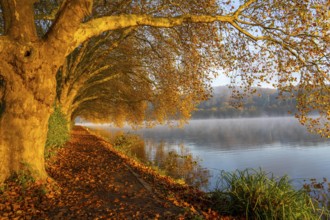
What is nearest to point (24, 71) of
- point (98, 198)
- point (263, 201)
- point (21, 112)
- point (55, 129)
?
point (21, 112)

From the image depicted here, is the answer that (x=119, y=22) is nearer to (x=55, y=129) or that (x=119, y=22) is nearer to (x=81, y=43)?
(x=81, y=43)

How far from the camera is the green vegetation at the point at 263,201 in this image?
689 centimetres

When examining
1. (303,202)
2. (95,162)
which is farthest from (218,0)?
(95,162)

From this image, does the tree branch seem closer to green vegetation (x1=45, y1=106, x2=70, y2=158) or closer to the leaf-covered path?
the leaf-covered path

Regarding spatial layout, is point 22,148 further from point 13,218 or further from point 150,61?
point 150,61

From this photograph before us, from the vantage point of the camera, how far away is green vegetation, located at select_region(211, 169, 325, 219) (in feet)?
22.6

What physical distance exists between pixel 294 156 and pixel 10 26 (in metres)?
28.1

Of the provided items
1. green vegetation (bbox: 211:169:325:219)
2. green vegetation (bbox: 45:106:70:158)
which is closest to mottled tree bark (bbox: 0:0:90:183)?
green vegetation (bbox: 45:106:70:158)

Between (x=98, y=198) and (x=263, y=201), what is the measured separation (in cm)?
436

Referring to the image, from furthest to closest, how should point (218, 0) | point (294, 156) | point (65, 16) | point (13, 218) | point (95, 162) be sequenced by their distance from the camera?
point (294, 156) < point (95, 162) < point (218, 0) < point (65, 16) < point (13, 218)

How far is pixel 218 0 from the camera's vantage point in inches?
446

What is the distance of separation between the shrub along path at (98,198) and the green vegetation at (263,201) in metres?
0.76

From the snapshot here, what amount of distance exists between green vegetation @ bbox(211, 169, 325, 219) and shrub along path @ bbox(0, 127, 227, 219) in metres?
0.76

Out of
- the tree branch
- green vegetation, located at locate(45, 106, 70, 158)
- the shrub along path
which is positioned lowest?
the shrub along path
